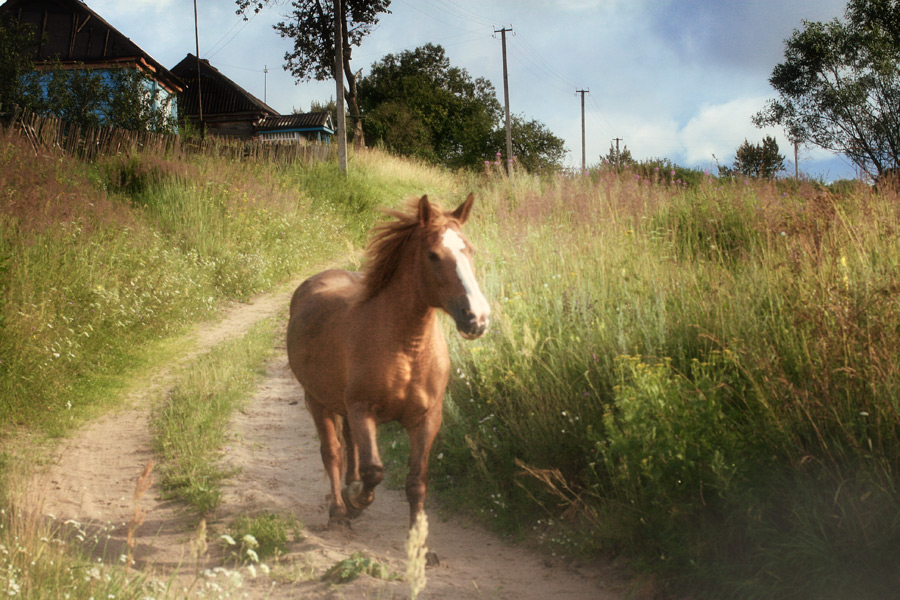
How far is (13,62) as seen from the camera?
1964 cm

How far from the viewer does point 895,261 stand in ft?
15.1

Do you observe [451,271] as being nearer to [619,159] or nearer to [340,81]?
[619,159]

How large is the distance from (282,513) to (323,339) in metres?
1.32

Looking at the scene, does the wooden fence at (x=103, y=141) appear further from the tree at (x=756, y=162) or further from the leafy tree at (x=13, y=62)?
the tree at (x=756, y=162)

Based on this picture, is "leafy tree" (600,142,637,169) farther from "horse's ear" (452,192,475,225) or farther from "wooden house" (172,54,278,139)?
"wooden house" (172,54,278,139)

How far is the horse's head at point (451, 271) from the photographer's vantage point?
3.14m

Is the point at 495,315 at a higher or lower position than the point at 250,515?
higher

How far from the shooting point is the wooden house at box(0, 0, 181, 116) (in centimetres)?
3228

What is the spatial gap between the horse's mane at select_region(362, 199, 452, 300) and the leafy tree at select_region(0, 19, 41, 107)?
19690mm

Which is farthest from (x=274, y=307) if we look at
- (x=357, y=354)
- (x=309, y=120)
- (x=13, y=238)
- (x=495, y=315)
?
(x=309, y=120)

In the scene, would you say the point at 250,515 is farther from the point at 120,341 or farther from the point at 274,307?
the point at 274,307

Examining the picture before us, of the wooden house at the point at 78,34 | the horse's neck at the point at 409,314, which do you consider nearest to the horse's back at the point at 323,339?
the horse's neck at the point at 409,314

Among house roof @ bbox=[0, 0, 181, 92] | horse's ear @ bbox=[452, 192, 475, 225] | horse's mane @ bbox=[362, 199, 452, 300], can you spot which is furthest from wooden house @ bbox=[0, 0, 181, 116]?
horse's ear @ bbox=[452, 192, 475, 225]

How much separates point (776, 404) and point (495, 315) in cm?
243
